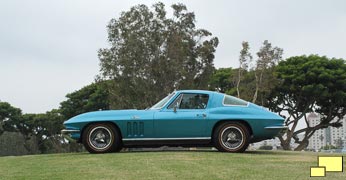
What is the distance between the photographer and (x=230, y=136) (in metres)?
11.3

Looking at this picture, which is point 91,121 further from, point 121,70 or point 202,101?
point 121,70

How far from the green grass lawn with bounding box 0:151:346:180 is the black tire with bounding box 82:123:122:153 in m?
1.26

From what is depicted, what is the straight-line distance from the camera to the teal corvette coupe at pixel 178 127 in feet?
36.7

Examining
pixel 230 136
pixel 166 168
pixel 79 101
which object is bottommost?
pixel 166 168

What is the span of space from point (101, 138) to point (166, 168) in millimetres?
3614

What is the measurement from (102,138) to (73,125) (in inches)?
28.0

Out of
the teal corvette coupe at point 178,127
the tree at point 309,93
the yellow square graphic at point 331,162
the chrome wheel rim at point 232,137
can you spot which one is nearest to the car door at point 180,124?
the teal corvette coupe at point 178,127

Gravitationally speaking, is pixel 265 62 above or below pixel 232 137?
above

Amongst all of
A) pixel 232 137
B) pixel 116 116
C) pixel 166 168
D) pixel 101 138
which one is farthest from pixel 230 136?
pixel 166 168

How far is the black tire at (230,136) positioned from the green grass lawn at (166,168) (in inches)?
43.7

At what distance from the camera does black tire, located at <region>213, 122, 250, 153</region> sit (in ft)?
36.9

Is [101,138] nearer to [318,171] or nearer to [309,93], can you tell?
[318,171]

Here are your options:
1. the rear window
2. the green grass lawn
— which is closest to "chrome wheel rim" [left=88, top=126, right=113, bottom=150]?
the green grass lawn

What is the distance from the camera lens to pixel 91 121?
1130 centimetres
